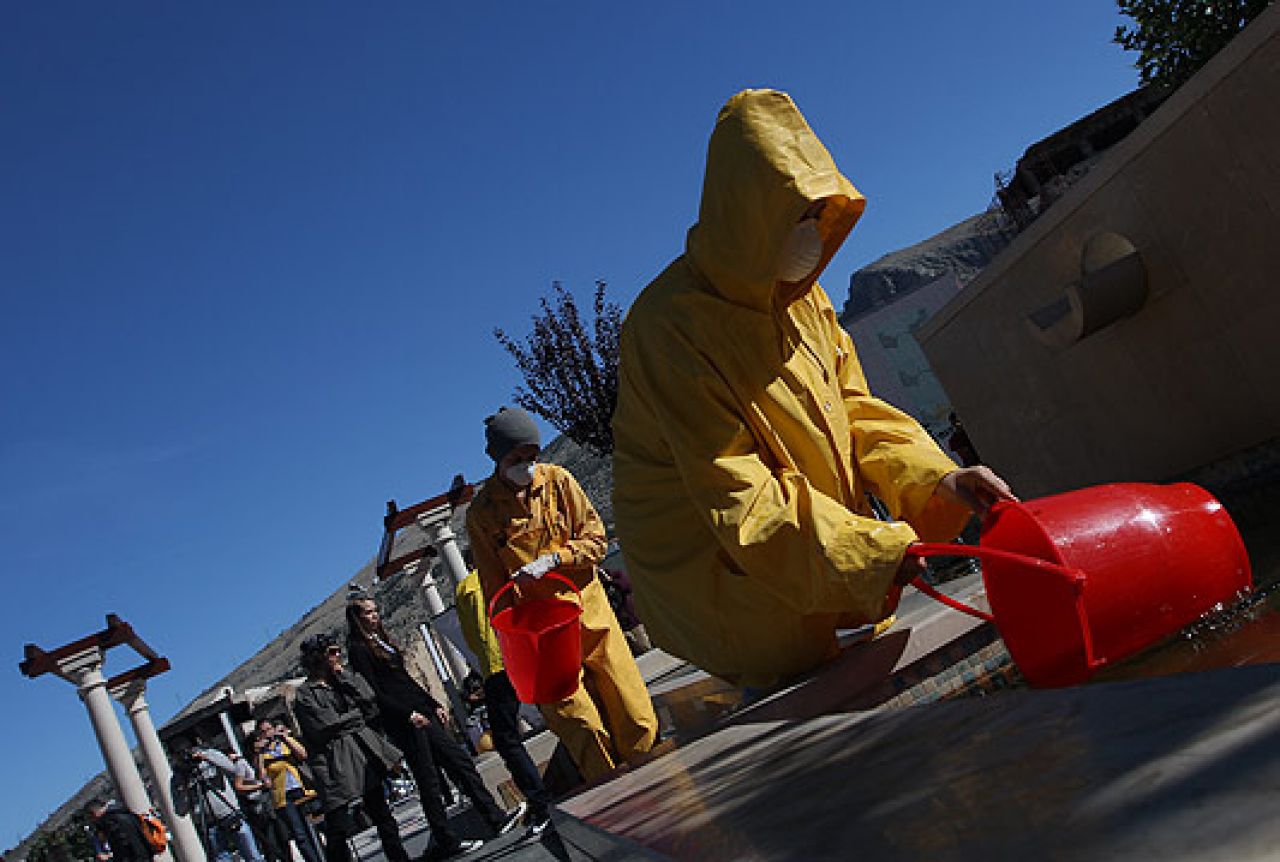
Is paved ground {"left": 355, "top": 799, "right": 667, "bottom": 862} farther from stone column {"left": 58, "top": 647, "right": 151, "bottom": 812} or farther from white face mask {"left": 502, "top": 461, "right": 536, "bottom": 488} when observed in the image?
stone column {"left": 58, "top": 647, "right": 151, "bottom": 812}

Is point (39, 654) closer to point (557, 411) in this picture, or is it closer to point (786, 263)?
point (557, 411)

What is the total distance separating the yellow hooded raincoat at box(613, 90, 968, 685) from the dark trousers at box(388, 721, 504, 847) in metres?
3.92

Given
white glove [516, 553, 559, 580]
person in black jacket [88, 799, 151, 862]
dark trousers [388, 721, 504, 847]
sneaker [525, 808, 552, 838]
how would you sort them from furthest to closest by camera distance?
person in black jacket [88, 799, 151, 862]
dark trousers [388, 721, 504, 847]
sneaker [525, 808, 552, 838]
white glove [516, 553, 559, 580]

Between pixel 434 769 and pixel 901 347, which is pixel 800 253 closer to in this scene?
pixel 434 769

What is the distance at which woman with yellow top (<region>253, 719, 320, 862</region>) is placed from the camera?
899cm

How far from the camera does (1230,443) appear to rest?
6141 millimetres

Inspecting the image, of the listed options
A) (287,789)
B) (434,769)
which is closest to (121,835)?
(287,789)

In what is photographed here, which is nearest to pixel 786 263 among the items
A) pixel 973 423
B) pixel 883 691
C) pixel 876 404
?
pixel 876 404

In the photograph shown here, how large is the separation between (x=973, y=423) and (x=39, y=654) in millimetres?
13178

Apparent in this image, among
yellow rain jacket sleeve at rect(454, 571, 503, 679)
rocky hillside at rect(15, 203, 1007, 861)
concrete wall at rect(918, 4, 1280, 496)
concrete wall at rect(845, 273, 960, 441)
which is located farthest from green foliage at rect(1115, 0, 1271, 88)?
rocky hillside at rect(15, 203, 1007, 861)

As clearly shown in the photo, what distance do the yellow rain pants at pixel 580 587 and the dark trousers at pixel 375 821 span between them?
8.79ft

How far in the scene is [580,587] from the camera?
497 centimetres

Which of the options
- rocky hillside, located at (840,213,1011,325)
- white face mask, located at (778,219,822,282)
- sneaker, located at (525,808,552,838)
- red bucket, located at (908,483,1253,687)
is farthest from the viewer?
rocky hillside, located at (840,213,1011,325)

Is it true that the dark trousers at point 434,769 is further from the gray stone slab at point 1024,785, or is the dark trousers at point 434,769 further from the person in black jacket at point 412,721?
the gray stone slab at point 1024,785
